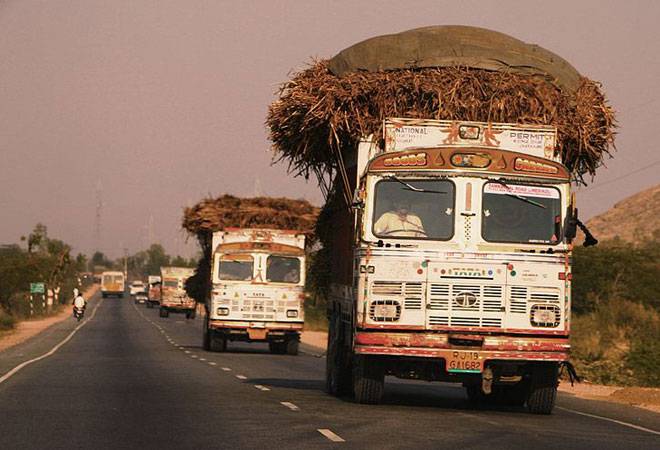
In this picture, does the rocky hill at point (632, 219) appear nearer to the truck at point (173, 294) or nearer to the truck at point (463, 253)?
the truck at point (173, 294)

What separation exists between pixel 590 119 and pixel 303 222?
65.7ft

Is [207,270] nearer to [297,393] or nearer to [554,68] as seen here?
[297,393]

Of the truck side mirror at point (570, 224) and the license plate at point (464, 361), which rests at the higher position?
the truck side mirror at point (570, 224)

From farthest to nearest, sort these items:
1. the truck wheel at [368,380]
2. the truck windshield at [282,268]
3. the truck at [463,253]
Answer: the truck windshield at [282,268]
the truck wheel at [368,380]
the truck at [463,253]

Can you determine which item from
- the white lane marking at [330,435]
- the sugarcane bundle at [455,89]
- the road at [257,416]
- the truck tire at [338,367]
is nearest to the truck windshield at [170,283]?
the road at [257,416]

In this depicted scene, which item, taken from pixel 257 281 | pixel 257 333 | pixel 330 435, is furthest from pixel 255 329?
pixel 330 435

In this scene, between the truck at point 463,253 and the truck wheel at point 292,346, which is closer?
the truck at point 463,253

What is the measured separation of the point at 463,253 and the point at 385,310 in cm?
124

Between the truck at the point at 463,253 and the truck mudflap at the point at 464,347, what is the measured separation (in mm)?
13

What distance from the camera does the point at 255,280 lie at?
3606 centimetres

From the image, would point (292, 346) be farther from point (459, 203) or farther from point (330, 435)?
point (330, 435)

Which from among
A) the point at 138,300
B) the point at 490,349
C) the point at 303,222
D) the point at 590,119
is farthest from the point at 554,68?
the point at 138,300

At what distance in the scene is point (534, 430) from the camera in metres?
14.7

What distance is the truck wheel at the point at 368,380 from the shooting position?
56.5ft
